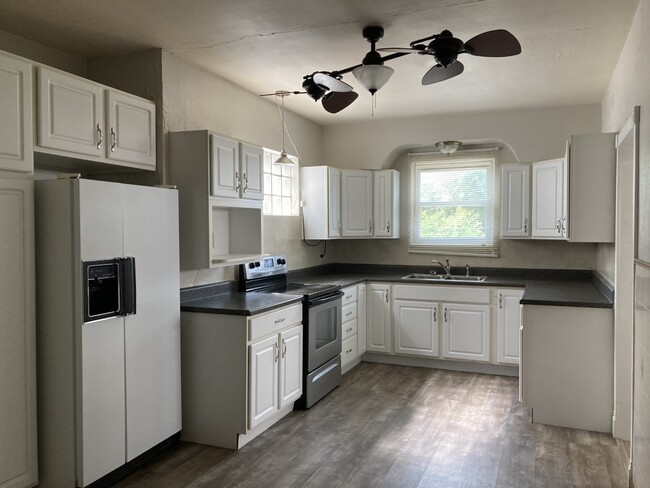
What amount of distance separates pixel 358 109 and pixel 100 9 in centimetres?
283

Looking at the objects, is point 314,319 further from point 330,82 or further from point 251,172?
point 330,82

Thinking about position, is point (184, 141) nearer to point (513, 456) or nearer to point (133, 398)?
point (133, 398)

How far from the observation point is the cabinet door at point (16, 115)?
238 cm

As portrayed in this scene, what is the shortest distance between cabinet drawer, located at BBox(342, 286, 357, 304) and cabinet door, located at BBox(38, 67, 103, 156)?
258 cm

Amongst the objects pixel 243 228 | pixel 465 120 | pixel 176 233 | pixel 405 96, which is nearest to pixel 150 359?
pixel 176 233

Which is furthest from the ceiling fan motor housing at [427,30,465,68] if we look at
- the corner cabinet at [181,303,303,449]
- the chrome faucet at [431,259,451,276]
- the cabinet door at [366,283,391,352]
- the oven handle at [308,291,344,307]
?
the chrome faucet at [431,259,451,276]

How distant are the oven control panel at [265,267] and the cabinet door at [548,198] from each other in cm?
240

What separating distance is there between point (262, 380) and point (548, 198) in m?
3.06

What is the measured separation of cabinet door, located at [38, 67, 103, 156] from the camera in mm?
2598

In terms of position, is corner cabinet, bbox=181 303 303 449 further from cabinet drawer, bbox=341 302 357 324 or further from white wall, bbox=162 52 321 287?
cabinet drawer, bbox=341 302 357 324

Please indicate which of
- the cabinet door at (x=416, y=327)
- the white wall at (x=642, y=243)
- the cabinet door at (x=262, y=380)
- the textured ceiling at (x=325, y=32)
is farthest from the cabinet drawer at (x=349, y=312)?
the white wall at (x=642, y=243)

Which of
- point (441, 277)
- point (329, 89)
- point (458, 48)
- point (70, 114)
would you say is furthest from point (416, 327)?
point (70, 114)

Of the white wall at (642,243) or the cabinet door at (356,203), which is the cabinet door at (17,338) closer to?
the white wall at (642,243)

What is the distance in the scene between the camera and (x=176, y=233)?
3.21m
